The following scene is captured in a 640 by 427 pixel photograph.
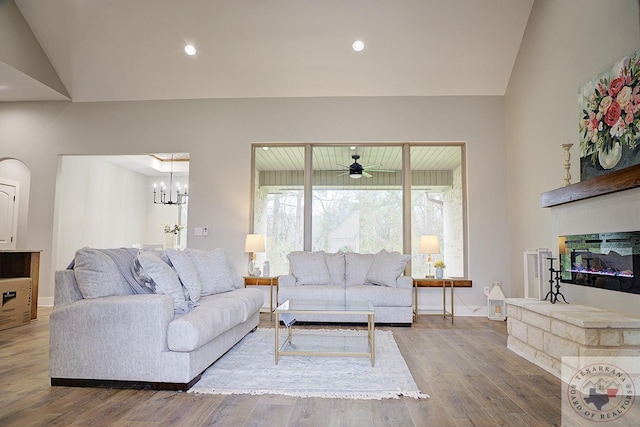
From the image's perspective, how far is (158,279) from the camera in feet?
9.85

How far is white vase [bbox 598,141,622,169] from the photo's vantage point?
3281 mm

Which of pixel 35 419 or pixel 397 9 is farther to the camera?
pixel 397 9

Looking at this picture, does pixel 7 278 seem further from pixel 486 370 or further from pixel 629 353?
pixel 629 353

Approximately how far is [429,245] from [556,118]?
85.0 inches

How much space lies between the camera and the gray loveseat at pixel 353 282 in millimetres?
4965

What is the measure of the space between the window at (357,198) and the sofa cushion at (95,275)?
3.23m

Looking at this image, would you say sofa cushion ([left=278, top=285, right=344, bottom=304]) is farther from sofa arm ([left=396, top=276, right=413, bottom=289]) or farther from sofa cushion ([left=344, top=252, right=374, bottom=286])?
sofa arm ([left=396, top=276, right=413, bottom=289])

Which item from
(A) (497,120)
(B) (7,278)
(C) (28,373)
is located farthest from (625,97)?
(B) (7,278)

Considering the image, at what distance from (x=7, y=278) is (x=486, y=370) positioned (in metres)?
5.54

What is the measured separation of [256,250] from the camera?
5629 millimetres

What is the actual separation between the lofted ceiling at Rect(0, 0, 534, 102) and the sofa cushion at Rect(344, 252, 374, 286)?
8.01 ft

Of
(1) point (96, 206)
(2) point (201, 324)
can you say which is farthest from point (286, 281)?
(1) point (96, 206)

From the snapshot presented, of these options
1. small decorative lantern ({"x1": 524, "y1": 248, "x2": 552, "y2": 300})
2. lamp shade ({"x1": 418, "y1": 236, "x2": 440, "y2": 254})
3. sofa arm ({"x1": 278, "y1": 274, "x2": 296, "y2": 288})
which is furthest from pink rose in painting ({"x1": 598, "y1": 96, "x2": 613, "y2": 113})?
sofa arm ({"x1": 278, "y1": 274, "x2": 296, "y2": 288})

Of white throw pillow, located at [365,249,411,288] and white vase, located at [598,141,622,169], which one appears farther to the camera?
white throw pillow, located at [365,249,411,288]
